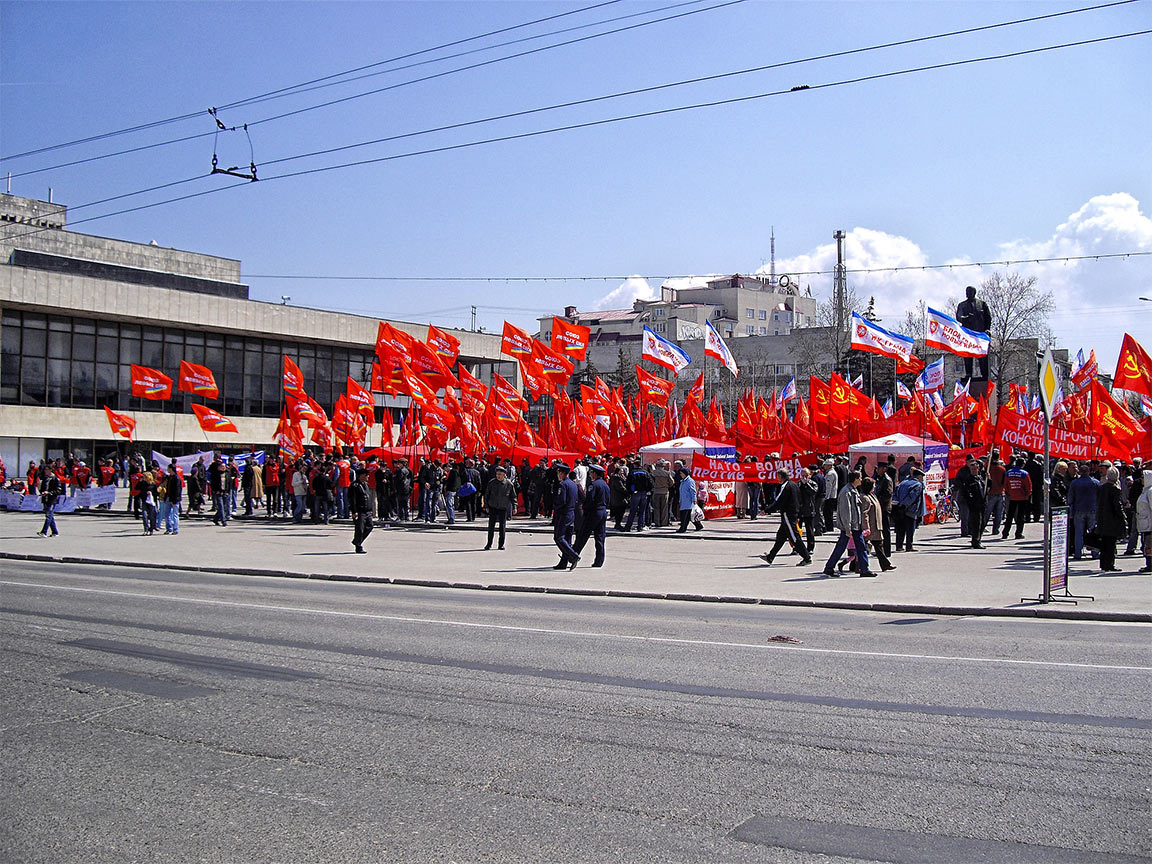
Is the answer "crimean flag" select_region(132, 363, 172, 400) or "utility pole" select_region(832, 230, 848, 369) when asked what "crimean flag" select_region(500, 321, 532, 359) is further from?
"utility pole" select_region(832, 230, 848, 369)

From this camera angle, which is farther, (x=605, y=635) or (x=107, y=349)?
(x=107, y=349)

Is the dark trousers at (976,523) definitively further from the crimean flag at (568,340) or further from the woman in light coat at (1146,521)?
the crimean flag at (568,340)

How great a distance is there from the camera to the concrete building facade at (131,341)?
2088 inches

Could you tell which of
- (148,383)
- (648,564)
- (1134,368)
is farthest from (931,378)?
(148,383)

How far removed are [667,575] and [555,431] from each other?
18.5 metres

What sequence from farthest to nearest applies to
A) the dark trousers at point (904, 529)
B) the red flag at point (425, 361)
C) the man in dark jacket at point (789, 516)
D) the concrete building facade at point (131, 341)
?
the concrete building facade at point (131, 341), the red flag at point (425, 361), the dark trousers at point (904, 529), the man in dark jacket at point (789, 516)

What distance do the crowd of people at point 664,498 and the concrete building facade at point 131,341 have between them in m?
16.8

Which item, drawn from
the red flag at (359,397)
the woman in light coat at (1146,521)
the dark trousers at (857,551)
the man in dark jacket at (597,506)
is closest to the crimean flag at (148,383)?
the red flag at (359,397)

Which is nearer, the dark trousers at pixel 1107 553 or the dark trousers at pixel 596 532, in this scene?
the dark trousers at pixel 1107 553

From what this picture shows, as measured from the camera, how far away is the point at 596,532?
702 inches

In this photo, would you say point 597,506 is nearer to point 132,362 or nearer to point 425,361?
point 425,361

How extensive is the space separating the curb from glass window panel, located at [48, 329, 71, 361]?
40497 mm

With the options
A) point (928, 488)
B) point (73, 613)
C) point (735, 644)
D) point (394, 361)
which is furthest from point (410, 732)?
point (394, 361)

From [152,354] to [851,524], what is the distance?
171 ft
